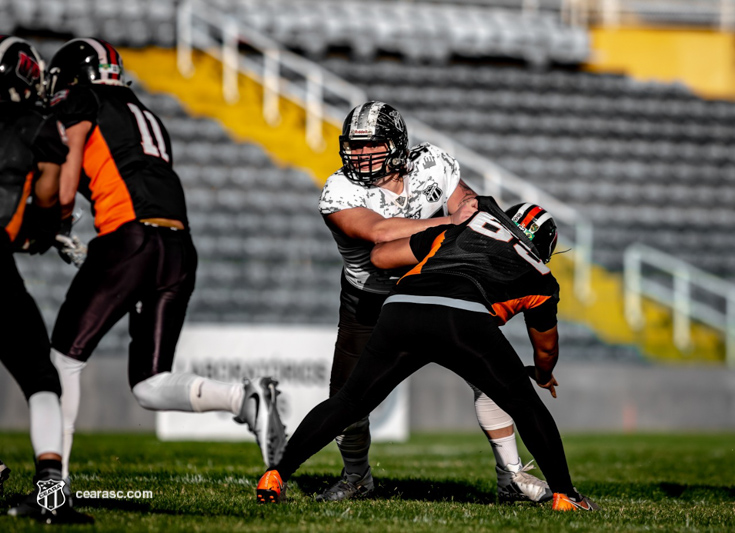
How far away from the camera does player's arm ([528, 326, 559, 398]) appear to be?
4938mm

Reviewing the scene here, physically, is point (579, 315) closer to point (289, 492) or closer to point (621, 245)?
point (621, 245)

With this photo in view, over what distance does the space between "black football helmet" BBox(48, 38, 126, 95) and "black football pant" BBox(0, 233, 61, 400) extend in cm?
131

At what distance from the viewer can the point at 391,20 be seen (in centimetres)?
1952

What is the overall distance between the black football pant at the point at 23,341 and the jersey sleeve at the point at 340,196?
144 cm

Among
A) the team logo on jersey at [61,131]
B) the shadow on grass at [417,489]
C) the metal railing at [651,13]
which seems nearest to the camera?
the team logo on jersey at [61,131]

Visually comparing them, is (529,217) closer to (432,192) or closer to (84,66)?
(432,192)

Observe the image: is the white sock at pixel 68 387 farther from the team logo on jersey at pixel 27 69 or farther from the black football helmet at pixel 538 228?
the black football helmet at pixel 538 228

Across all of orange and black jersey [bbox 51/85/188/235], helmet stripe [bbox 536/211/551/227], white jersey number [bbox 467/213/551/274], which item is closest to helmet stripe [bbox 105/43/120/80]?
orange and black jersey [bbox 51/85/188/235]

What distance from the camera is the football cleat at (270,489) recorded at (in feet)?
16.0

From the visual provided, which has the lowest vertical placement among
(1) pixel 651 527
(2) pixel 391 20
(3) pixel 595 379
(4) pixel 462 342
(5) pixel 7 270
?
(3) pixel 595 379

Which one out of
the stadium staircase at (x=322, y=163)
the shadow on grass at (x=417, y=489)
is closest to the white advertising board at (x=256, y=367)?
the stadium staircase at (x=322, y=163)

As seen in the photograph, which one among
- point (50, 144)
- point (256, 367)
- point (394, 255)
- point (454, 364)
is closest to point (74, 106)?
point (50, 144)

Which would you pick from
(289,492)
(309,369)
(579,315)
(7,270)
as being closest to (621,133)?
(579,315)

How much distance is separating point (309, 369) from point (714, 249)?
26.7 ft
